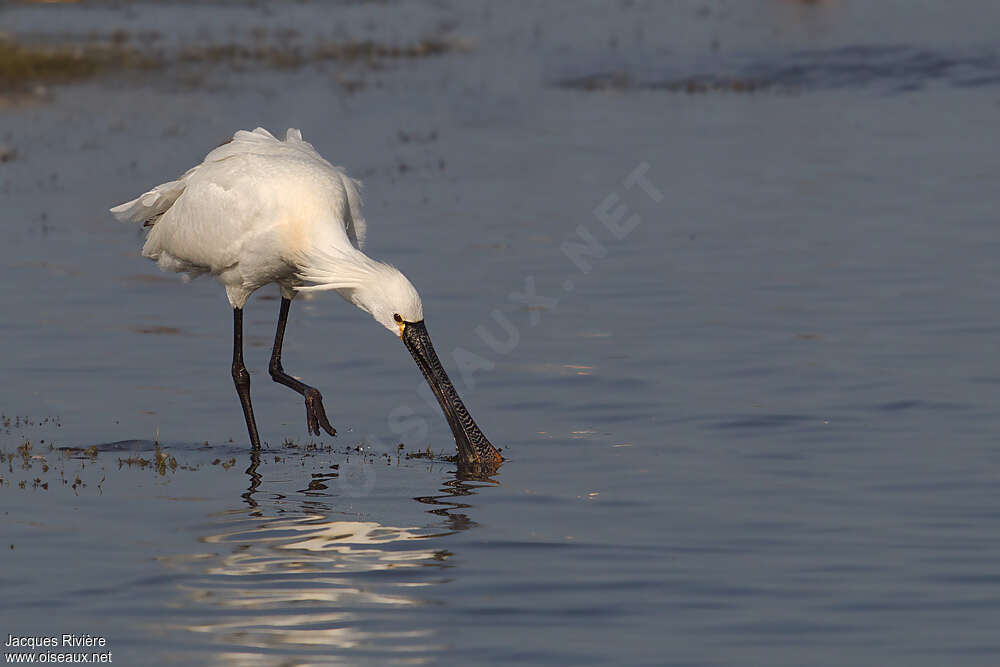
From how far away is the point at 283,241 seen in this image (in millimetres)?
10125

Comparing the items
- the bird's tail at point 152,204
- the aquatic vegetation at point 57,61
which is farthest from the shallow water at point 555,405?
the aquatic vegetation at point 57,61

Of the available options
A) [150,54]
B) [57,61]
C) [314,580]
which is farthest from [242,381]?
[150,54]

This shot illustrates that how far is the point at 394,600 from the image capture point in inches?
294

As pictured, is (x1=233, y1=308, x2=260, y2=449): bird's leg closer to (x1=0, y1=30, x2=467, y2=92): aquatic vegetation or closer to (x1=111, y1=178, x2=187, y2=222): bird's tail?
(x1=111, y1=178, x2=187, y2=222): bird's tail

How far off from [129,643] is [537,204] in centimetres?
1176

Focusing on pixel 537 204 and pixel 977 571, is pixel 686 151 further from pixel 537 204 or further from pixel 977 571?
pixel 977 571

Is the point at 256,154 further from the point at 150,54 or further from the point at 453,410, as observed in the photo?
the point at 150,54

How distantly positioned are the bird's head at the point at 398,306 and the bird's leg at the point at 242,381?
1.18 meters

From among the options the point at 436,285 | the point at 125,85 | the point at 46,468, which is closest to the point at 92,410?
the point at 46,468

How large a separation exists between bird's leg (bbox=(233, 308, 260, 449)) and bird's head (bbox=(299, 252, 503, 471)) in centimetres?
118

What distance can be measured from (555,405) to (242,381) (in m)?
2.08

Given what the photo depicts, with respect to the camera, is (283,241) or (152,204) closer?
(283,241)

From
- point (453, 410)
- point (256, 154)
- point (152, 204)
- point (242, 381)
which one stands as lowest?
point (453, 410)

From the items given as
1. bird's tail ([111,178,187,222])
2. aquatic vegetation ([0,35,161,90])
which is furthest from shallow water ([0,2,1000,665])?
aquatic vegetation ([0,35,161,90])
